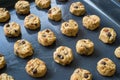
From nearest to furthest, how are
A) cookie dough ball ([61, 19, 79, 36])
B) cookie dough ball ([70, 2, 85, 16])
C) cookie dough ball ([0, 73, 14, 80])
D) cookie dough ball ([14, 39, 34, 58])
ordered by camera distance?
cookie dough ball ([0, 73, 14, 80]) < cookie dough ball ([14, 39, 34, 58]) < cookie dough ball ([61, 19, 79, 36]) < cookie dough ball ([70, 2, 85, 16])

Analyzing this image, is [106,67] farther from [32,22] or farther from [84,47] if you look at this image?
[32,22]

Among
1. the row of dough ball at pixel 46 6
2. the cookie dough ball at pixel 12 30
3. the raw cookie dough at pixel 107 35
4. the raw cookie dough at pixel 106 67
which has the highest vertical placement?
the row of dough ball at pixel 46 6

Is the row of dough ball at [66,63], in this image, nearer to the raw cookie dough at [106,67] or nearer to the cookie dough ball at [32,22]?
the raw cookie dough at [106,67]

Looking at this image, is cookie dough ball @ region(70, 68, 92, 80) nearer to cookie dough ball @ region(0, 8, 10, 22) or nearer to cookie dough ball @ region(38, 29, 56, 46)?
cookie dough ball @ region(38, 29, 56, 46)

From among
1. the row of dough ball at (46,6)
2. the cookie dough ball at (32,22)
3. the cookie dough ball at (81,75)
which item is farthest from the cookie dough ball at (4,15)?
the cookie dough ball at (81,75)

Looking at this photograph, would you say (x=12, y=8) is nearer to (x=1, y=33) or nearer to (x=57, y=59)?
(x=1, y=33)

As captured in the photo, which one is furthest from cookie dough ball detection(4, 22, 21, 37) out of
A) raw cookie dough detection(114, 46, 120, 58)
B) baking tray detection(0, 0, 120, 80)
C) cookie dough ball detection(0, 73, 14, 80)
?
raw cookie dough detection(114, 46, 120, 58)

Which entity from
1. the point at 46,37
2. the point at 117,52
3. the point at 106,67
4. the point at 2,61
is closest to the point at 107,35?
the point at 117,52
